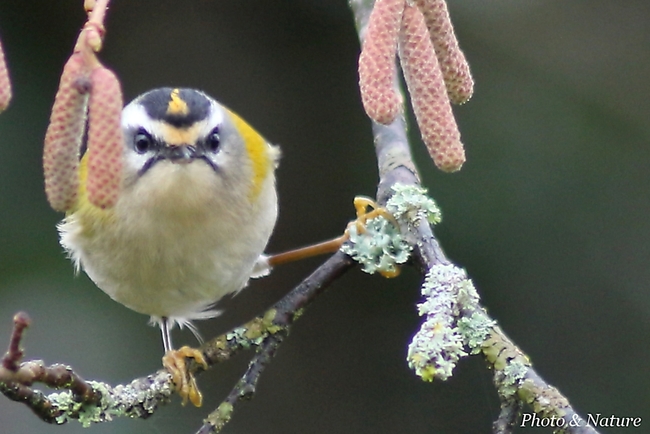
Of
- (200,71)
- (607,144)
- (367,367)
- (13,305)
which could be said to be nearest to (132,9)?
(200,71)

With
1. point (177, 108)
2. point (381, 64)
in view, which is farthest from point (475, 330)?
point (177, 108)

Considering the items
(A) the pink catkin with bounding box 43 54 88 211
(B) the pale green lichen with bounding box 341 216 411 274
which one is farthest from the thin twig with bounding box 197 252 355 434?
(A) the pink catkin with bounding box 43 54 88 211

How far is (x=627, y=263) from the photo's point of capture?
3682mm

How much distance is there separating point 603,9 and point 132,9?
7.35 feet

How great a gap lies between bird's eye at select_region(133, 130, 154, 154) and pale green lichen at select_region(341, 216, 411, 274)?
23.0 inches

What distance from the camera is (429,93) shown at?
150cm

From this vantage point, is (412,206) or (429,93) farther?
(412,206)

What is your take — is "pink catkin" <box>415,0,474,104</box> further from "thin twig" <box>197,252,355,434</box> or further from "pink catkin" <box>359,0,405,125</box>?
"thin twig" <box>197,252,355,434</box>

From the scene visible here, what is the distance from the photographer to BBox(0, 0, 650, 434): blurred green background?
3648mm

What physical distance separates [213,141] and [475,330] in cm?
97

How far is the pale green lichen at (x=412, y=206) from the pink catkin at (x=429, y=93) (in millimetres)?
629

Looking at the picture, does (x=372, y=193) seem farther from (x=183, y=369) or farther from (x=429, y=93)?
(x=429, y=93)

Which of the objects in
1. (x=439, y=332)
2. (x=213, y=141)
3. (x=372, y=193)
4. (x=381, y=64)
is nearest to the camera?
(x=381, y=64)

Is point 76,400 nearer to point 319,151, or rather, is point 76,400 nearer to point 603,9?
point 319,151
